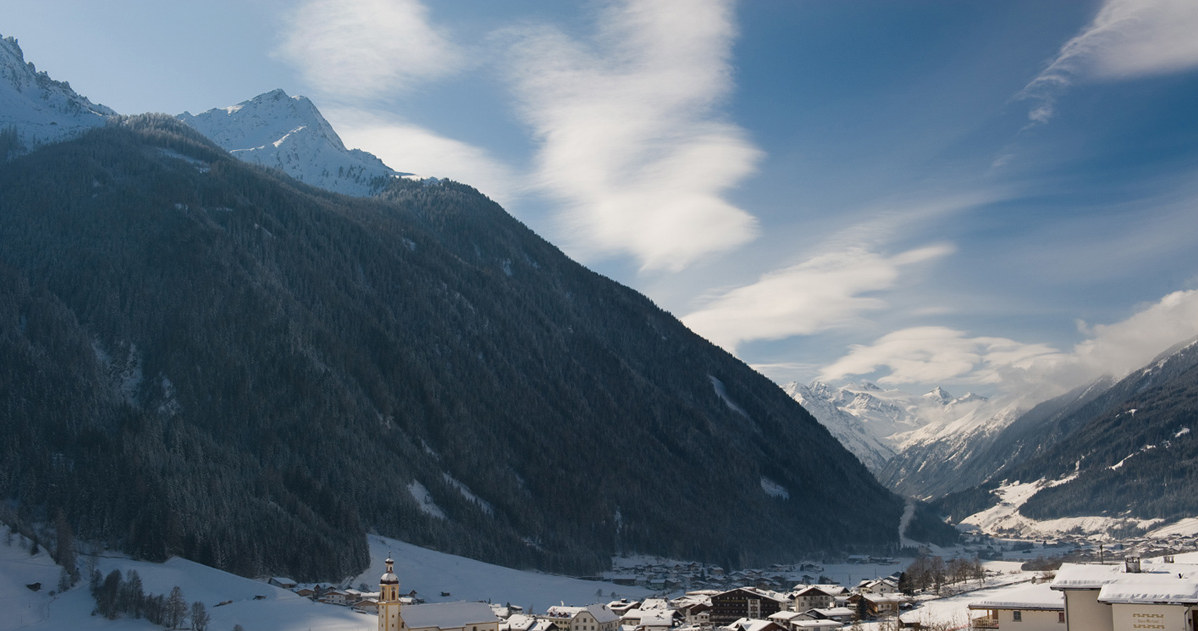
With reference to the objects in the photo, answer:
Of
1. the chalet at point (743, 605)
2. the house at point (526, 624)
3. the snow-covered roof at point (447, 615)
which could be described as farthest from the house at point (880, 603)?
the snow-covered roof at point (447, 615)

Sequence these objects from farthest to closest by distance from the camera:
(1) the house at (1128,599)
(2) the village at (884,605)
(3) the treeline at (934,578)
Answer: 1. (3) the treeline at (934,578)
2. (2) the village at (884,605)
3. (1) the house at (1128,599)

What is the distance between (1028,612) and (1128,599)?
41.4 feet

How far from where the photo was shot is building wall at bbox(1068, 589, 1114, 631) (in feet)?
144

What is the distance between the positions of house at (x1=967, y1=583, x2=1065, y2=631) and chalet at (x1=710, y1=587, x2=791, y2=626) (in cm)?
7750

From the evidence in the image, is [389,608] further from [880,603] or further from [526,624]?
[880,603]

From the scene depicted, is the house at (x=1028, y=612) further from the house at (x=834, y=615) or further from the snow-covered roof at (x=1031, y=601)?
the house at (x=834, y=615)

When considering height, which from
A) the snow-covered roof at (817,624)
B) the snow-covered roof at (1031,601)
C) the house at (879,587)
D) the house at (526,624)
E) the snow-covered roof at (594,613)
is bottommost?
the house at (526,624)

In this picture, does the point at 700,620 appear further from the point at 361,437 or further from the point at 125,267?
the point at 125,267

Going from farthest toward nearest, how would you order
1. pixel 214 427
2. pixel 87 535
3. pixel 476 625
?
pixel 214 427 < pixel 87 535 < pixel 476 625

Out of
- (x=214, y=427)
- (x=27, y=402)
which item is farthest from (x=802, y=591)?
(x=27, y=402)

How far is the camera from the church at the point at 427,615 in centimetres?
9931

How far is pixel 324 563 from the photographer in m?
152

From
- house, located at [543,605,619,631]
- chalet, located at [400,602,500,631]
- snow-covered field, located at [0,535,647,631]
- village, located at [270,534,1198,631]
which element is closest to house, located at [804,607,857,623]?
village, located at [270,534,1198,631]

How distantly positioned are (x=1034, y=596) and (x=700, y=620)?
81049 millimetres
